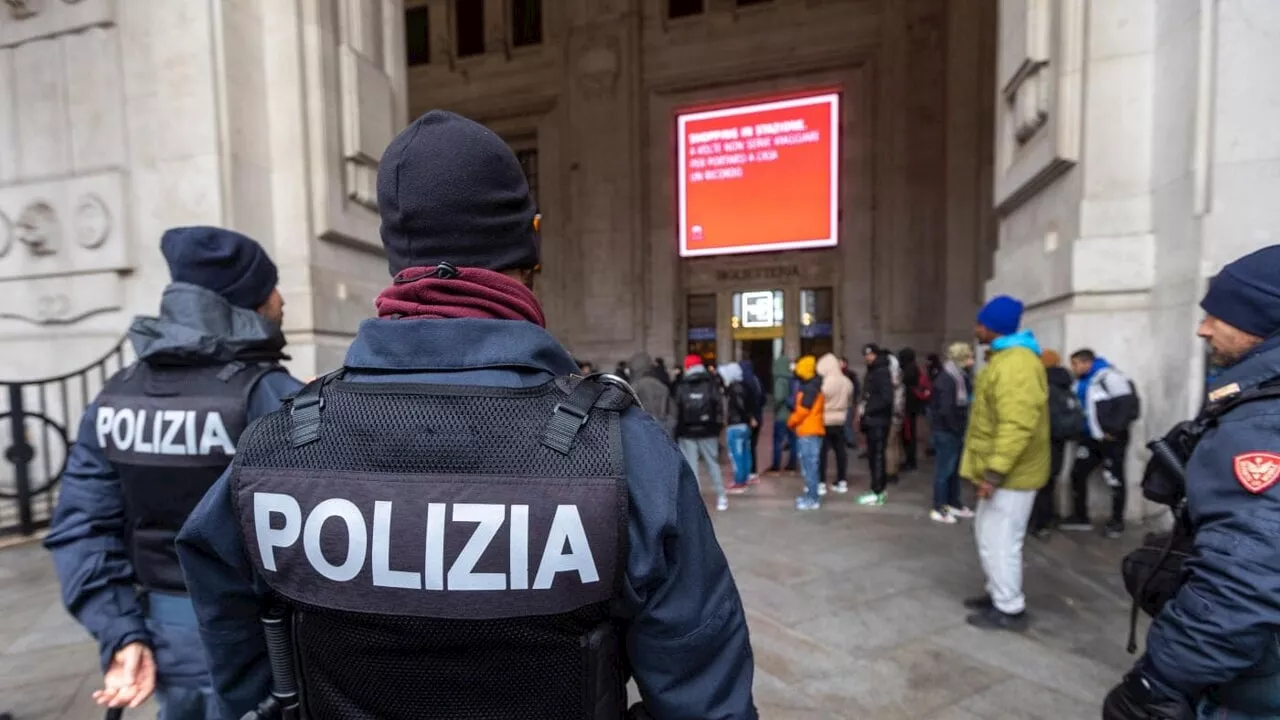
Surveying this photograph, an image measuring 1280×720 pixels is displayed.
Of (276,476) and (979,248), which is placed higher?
(979,248)

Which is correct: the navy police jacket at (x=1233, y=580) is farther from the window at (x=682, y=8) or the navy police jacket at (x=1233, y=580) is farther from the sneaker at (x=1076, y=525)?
the window at (x=682, y=8)

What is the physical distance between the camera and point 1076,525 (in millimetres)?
5117

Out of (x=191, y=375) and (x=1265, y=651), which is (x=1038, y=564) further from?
(x=191, y=375)

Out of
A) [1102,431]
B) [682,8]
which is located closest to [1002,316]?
[1102,431]

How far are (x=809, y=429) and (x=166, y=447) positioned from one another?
5.49 m

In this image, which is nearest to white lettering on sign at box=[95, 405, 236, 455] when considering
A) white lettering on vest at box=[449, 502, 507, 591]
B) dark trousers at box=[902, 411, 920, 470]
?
white lettering on vest at box=[449, 502, 507, 591]

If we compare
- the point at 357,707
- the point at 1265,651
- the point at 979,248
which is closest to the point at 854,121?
the point at 979,248

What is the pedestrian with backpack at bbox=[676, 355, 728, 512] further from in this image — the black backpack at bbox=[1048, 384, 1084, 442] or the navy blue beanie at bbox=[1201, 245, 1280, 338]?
the navy blue beanie at bbox=[1201, 245, 1280, 338]

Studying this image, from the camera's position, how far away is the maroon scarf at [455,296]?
0.96m

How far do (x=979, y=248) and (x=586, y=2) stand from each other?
1139 centimetres

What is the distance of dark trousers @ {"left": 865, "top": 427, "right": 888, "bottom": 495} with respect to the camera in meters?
6.38

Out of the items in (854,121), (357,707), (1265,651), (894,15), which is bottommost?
(1265,651)

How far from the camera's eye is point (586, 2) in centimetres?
1582

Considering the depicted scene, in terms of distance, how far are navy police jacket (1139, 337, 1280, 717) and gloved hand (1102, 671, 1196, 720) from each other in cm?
4
